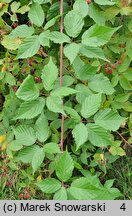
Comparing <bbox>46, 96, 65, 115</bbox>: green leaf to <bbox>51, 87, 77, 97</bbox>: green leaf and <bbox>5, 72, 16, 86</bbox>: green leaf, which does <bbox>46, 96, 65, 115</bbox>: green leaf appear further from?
<bbox>5, 72, 16, 86</bbox>: green leaf

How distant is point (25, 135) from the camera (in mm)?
1439

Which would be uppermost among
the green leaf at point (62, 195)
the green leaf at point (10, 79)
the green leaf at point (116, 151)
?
the green leaf at point (10, 79)

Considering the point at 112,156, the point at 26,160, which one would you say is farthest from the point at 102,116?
the point at 112,156

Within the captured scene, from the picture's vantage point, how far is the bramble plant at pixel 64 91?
130cm

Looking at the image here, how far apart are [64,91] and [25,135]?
26cm

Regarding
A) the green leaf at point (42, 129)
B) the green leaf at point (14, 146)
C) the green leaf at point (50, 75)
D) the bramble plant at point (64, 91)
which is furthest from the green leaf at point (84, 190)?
the green leaf at point (14, 146)

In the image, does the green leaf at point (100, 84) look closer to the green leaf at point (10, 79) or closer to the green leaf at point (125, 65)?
the green leaf at point (125, 65)

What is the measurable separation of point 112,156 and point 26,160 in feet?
1.93

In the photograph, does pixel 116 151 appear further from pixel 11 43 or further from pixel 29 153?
pixel 11 43

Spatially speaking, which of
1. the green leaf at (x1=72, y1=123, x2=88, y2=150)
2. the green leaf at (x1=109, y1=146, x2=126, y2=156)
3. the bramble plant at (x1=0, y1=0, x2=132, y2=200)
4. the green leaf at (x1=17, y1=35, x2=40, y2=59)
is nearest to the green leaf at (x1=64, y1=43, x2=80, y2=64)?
the bramble plant at (x1=0, y1=0, x2=132, y2=200)

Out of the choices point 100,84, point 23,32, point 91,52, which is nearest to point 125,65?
point 100,84

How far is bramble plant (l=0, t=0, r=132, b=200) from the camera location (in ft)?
4.27

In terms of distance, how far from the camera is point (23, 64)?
179cm

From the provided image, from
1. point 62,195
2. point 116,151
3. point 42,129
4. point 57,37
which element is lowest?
point 116,151
